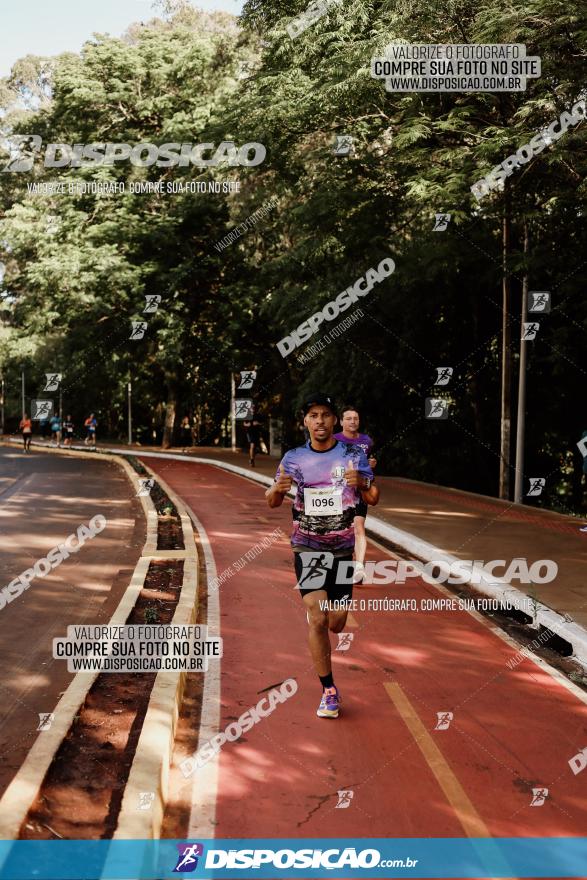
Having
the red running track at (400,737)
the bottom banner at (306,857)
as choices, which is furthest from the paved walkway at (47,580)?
the red running track at (400,737)

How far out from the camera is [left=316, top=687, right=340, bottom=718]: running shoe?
20.9 feet

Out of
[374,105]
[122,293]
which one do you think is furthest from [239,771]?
[122,293]

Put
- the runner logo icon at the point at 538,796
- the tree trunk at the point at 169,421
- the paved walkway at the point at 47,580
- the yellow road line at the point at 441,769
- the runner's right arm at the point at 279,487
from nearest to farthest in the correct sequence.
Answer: the yellow road line at the point at 441,769, the runner logo icon at the point at 538,796, the runner's right arm at the point at 279,487, the paved walkway at the point at 47,580, the tree trunk at the point at 169,421

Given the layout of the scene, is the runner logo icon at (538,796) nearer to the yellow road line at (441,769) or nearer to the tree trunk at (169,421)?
the yellow road line at (441,769)

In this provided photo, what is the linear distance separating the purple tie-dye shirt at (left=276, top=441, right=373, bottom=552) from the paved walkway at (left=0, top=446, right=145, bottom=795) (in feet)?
7.39

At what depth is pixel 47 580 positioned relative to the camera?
11375 millimetres

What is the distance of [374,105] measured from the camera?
61.5 feet

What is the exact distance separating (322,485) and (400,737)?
1836 millimetres

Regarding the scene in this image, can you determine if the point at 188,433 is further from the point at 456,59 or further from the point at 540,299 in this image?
the point at 456,59

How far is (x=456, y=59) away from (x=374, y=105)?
3.78 meters

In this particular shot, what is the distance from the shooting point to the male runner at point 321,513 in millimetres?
6125

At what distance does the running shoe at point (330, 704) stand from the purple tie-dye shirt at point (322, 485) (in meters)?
1.09

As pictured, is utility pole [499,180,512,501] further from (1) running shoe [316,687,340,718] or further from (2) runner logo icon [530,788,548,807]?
(2) runner logo icon [530,788,548,807]

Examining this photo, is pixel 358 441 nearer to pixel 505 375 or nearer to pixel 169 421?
pixel 505 375
